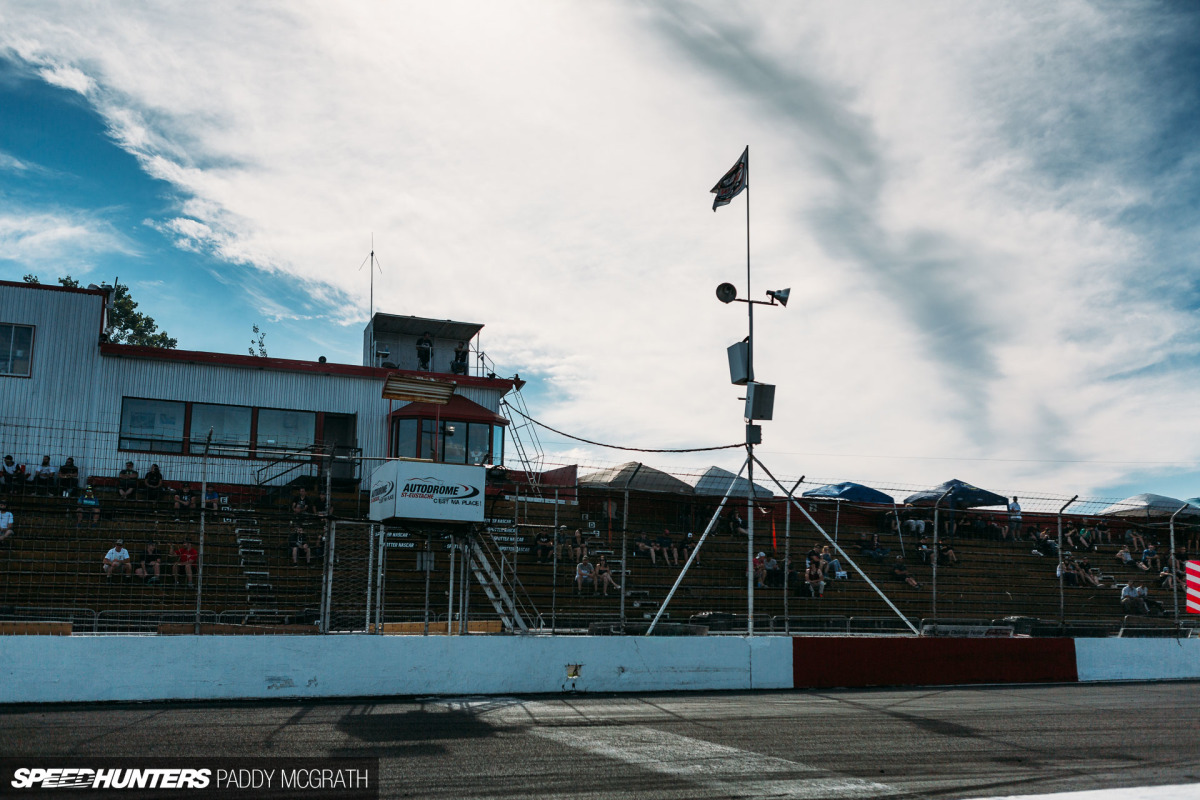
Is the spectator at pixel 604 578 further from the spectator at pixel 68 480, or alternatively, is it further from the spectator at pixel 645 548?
the spectator at pixel 68 480

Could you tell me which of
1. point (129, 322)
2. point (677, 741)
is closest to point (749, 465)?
point (677, 741)

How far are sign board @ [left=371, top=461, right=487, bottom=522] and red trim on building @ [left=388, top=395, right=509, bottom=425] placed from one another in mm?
12943

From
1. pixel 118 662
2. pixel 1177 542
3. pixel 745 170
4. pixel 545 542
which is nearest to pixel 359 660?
pixel 118 662

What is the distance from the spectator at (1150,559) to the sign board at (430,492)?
17.9 metres

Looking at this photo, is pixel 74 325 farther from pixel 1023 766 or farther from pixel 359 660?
pixel 1023 766

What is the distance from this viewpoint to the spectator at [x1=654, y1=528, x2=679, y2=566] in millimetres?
17250

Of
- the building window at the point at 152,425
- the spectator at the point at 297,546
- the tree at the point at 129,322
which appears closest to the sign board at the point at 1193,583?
the spectator at the point at 297,546

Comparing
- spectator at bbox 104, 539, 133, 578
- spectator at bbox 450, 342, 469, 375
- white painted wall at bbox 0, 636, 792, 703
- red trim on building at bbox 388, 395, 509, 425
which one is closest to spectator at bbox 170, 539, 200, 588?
spectator at bbox 104, 539, 133, 578

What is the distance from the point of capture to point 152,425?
82.8 ft

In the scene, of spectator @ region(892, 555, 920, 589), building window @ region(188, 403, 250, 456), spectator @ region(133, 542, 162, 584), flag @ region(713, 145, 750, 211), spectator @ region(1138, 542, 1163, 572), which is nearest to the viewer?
spectator @ region(133, 542, 162, 584)

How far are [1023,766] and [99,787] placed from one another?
718cm

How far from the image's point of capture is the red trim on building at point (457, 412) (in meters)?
26.4

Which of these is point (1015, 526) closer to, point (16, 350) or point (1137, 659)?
point (1137, 659)

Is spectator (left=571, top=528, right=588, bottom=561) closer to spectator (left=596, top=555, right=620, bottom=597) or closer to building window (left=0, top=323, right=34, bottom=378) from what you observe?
spectator (left=596, top=555, right=620, bottom=597)
